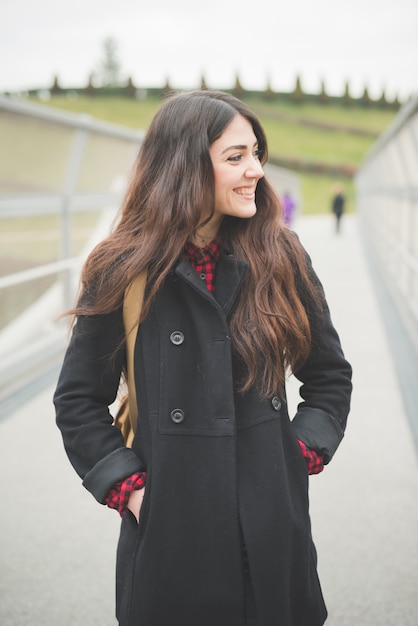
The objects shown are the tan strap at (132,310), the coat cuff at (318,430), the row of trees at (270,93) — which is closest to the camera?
the tan strap at (132,310)

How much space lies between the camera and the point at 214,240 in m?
1.87

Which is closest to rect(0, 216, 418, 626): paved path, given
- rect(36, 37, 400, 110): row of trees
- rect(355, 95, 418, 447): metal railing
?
rect(355, 95, 418, 447): metal railing

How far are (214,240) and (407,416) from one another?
346 cm

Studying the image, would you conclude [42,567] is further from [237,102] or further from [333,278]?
[333,278]

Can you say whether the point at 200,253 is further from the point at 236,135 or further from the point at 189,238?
the point at 236,135

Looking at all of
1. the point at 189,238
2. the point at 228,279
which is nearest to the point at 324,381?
the point at 228,279

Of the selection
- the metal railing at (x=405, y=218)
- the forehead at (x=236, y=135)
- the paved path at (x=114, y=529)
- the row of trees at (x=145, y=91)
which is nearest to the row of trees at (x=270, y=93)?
the row of trees at (x=145, y=91)

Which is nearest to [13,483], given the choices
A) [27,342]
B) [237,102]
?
[237,102]

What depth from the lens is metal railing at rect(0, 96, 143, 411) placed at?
18.7ft

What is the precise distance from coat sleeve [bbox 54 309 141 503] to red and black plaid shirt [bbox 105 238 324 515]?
61 mm

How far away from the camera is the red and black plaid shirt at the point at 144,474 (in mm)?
1718

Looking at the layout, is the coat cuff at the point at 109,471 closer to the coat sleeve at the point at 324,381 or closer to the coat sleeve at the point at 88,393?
the coat sleeve at the point at 88,393

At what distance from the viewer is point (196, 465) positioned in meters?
1.67

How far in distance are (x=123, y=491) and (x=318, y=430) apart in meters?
0.56
